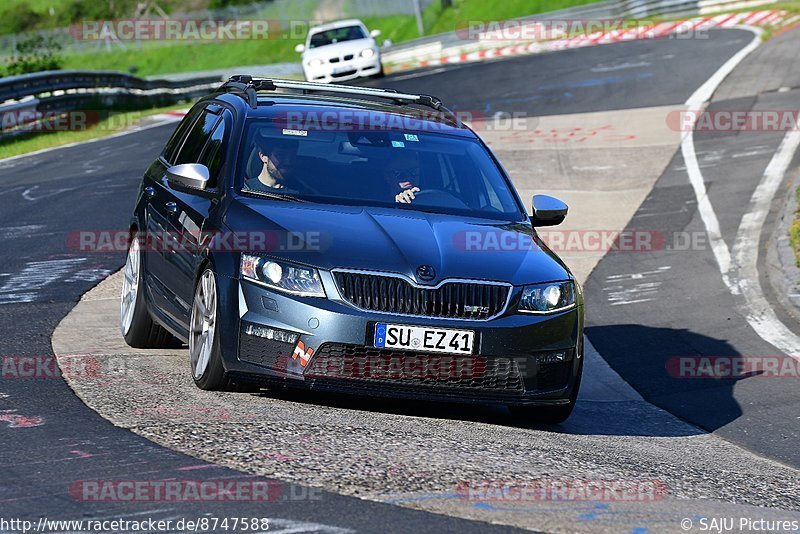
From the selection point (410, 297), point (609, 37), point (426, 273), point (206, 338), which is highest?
point (426, 273)

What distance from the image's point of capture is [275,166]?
8078mm

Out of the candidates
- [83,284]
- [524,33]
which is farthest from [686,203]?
[524,33]

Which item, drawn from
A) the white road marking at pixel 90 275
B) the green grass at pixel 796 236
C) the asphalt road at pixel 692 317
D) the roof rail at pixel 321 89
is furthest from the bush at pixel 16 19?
the roof rail at pixel 321 89

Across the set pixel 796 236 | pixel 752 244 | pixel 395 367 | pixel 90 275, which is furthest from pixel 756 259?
pixel 395 367

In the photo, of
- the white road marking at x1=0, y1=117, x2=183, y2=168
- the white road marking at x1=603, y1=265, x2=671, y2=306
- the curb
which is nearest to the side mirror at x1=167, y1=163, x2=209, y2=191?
the white road marking at x1=603, y1=265, x2=671, y2=306

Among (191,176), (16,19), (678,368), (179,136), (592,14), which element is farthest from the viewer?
(16,19)

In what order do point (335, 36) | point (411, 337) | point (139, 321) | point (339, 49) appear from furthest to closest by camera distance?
point (335, 36), point (339, 49), point (139, 321), point (411, 337)

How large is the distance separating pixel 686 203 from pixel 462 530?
12522 mm

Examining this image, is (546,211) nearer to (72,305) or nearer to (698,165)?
(72,305)

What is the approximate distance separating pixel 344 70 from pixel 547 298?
28.1 metres

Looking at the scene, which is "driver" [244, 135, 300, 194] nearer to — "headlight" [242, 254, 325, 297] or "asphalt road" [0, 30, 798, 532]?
"headlight" [242, 254, 325, 297]

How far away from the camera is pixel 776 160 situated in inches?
762

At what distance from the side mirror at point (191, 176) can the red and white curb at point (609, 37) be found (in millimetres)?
33429

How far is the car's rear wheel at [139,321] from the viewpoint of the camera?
8.66m
